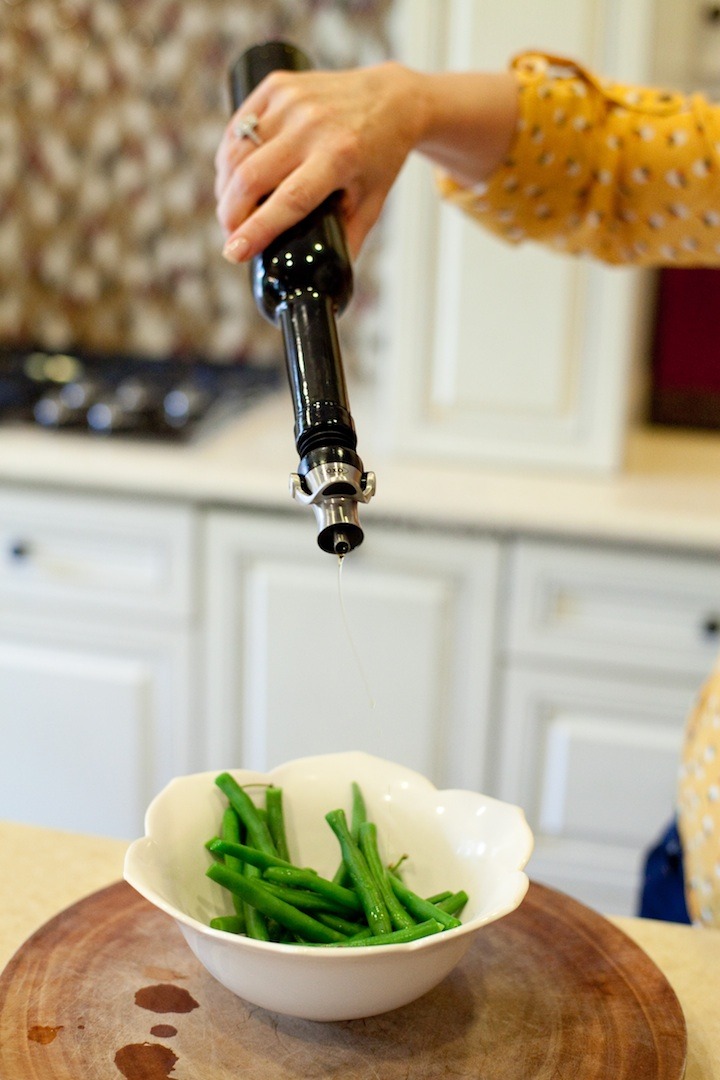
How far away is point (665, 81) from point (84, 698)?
4.53 feet

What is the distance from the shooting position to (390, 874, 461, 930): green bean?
666 mm

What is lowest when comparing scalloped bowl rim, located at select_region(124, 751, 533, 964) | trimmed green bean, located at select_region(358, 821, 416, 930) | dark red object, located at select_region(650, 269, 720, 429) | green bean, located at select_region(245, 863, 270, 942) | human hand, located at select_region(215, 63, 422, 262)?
green bean, located at select_region(245, 863, 270, 942)

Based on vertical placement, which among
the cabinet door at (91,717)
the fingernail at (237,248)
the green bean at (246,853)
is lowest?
the cabinet door at (91,717)

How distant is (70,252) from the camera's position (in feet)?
8.35

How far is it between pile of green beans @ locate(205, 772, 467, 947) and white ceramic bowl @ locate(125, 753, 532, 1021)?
0.02 metres

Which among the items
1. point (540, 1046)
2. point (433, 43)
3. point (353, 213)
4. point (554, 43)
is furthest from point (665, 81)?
point (540, 1046)

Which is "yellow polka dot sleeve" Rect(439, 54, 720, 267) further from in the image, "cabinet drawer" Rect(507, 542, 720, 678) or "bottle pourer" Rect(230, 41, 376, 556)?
"cabinet drawer" Rect(507, 542, 720, 678)

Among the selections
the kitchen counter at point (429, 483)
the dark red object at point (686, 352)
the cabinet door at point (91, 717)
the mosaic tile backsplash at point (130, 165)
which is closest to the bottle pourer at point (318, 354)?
the kitchen counter at point (429, 483)

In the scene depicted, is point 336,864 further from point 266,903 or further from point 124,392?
point 124,392

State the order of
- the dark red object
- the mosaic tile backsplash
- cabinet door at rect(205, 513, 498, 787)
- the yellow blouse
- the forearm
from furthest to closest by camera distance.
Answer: the mosaic tile backsplash, the dark red object, cabinet door at rect(205, 513, 498, 787), the yellow blouse, the forearm

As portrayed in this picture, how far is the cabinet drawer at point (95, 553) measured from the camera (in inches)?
73.5

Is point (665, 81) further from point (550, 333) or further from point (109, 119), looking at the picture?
point (109, 119)

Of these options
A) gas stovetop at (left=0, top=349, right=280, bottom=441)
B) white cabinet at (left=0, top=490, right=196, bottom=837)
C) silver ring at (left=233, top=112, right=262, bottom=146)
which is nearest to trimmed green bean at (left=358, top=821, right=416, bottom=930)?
silver ring at (left=233, top=112, right=262, bottom=146)

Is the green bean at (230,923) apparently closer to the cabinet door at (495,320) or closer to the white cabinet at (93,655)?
the white cabinet at (93,655)
